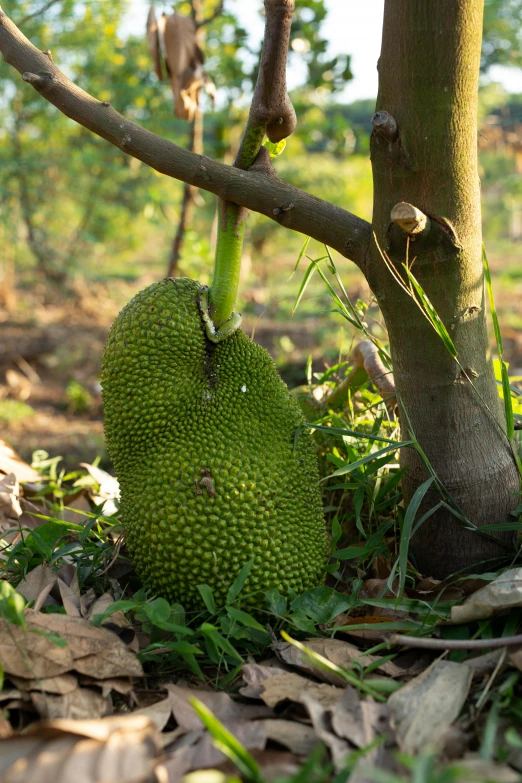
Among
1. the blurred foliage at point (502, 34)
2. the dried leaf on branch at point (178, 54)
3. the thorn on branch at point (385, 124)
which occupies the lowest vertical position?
the thorn on branch at point (385, 124)

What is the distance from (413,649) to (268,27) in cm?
106

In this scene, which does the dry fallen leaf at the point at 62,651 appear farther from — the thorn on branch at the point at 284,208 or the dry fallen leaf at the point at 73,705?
the thorn on branch at the point at 284,208

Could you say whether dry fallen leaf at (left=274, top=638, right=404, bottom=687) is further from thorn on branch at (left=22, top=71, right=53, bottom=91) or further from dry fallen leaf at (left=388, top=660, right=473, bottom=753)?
thorn on branch at (left=22, top=71, right=53, bottom=91)

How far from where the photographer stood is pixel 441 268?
3.92 feet

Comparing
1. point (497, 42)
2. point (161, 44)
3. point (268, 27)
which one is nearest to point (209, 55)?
point (161, 44)

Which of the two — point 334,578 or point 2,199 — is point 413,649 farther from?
point 2,199

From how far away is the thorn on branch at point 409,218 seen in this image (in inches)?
42.5

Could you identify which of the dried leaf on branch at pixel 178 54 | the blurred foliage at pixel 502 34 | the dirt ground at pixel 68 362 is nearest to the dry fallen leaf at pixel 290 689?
the dirt ground at pixel 68 362

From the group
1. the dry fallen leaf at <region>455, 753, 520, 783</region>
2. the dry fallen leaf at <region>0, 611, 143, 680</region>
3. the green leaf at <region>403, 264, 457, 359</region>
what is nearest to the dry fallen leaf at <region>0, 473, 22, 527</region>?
the dry fallen leaf at <region>0, 611, 143, 680</region>

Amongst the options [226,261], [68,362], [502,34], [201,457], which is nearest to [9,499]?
[201,457]

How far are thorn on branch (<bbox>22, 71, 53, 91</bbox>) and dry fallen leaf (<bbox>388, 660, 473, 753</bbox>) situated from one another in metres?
1.11

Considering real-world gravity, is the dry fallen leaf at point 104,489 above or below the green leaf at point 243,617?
above

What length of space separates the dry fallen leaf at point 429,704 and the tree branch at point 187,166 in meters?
0.70

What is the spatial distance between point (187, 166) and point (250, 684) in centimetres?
85
